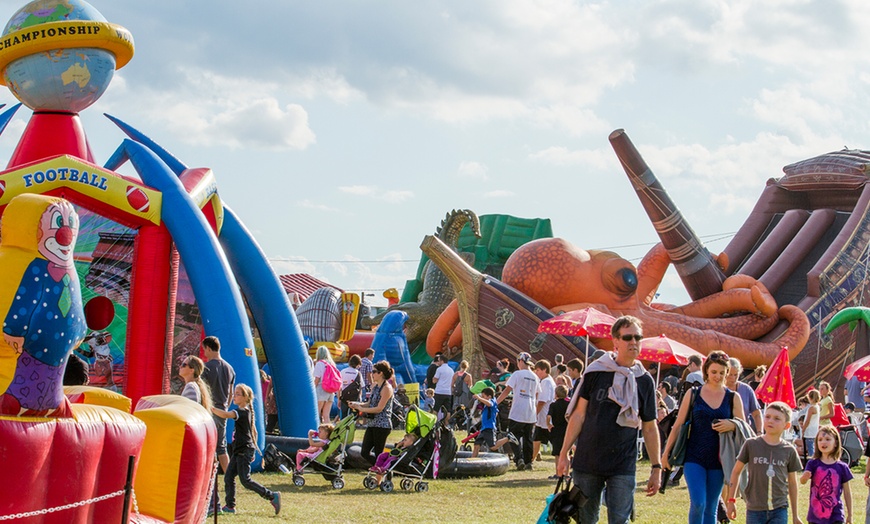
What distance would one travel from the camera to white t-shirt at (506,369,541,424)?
12.6 meters

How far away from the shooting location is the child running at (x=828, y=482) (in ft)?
20.8

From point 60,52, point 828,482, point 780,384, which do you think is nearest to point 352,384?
point 780,384

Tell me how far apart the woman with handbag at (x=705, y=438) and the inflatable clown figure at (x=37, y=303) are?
3.47 metres

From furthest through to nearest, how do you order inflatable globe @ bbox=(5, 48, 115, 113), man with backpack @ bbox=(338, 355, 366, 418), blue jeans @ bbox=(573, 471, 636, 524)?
man with backpack @ bbox=(338, 355, 366, 418) < inflatable globe @ bbox=(5, 48, 115, 113) < blue jeans @ bbox=(573, 471, 636, 524)

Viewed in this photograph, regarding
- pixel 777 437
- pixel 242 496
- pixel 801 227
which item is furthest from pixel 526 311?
pixel 777 437

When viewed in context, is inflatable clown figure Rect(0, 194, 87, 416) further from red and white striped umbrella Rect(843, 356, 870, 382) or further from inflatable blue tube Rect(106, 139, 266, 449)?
red and white striped umbrella Rect(843, 356, 870, 382)

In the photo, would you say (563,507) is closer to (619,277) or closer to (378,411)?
(378,411)

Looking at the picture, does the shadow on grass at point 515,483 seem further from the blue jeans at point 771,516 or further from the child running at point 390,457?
the blue jeans at point 771,516

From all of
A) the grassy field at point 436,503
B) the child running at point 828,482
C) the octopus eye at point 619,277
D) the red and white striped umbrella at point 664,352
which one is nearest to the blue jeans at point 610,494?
the child running at point 828,482

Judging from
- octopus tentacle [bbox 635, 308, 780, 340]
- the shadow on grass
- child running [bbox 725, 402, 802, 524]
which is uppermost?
octopus tentacle [bbox 635, 308, 780, 340]

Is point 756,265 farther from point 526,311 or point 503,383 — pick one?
point 503,383

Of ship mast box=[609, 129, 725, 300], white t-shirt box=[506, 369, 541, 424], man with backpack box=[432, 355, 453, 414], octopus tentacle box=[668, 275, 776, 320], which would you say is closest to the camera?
white t-shirt box=[506, 369, 541, 424]

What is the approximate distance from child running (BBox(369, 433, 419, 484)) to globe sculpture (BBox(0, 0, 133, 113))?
498cm

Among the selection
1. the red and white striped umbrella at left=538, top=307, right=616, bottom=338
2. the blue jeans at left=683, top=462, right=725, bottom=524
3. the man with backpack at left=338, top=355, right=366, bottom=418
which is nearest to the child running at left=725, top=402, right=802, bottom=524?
the blue jeans at left=683, top=462, right=725, bottom=524
